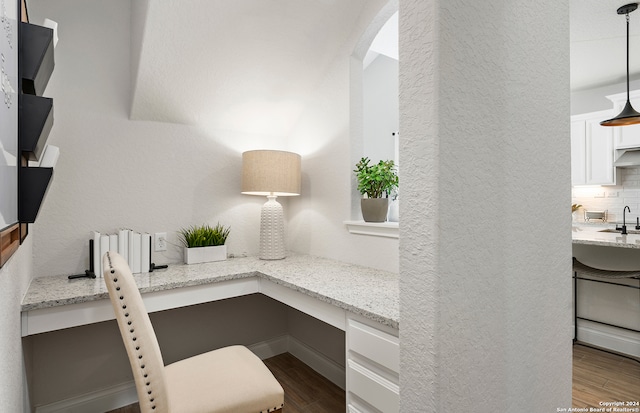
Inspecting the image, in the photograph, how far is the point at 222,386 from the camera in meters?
1.33

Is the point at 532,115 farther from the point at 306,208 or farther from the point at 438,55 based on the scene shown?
the point at 306,208

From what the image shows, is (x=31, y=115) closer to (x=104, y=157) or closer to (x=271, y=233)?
(x=104, y=157)

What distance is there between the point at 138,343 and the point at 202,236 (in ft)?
3.95

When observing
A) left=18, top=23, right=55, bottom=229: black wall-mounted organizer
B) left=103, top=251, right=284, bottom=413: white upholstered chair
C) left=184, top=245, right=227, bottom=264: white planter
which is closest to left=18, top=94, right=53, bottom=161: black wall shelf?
left=18, top=23, right=55, bottom=229: black wall-mounted organizer

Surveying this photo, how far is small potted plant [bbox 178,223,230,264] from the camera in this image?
2.21 metres

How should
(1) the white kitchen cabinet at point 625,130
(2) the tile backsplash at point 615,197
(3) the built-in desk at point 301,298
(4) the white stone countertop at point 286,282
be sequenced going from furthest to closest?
1. (2) the tile backsplash at point 615,197
2. (1) the white kitchen cabinet at point 625,130
3. (4) the white stone countertop at point 286,282
4. (3) the built-in desk at point 301,298

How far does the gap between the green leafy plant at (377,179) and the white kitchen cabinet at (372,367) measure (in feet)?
2.94

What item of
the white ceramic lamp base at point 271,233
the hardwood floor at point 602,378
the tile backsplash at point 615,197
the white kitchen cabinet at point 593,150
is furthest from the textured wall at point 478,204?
the tile backsplash at point 615,197

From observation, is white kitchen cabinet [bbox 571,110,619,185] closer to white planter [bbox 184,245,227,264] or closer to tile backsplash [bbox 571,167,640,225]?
tile backsplash [bbox 571,167,640,225]

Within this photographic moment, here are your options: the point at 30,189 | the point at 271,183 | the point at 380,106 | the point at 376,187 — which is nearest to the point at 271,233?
the point at 271,183

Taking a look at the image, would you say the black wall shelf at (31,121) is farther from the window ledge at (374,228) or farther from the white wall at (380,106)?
the white wall at (380,106)

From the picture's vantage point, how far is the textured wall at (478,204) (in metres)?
0.77

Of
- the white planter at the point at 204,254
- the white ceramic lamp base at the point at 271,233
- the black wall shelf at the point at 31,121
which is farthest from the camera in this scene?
the white ceramic lamp base at the point at 271,233

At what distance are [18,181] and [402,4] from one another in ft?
3.20
